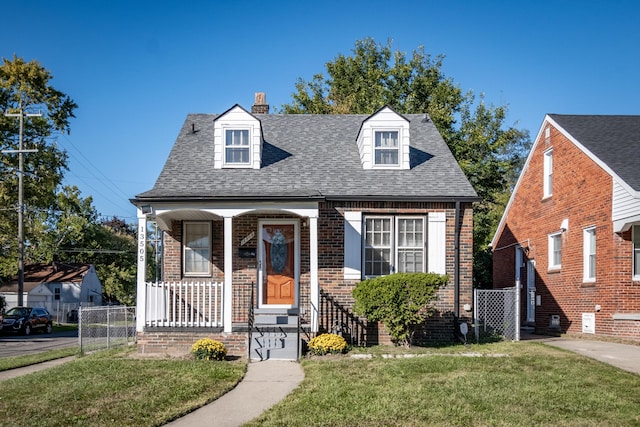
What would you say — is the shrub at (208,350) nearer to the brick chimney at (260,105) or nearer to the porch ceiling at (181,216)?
the porch ceiling at (181,216)

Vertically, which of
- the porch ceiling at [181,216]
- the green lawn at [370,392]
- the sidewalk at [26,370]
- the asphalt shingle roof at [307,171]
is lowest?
the sidewalk at [26,370]

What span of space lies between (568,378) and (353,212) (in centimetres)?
614

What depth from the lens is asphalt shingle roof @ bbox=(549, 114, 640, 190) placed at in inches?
630

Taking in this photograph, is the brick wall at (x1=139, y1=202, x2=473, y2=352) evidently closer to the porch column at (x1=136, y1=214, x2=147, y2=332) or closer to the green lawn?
the porch column at (x1=136, y1=214, x2=147, y2=332)

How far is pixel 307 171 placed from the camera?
15672 mm

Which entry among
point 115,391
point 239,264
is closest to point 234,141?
point 239,264

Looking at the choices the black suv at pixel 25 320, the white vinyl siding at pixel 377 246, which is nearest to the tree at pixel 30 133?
the black suv at pixel 25 320

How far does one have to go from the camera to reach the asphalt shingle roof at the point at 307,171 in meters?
14.4

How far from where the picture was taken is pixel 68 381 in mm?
10062

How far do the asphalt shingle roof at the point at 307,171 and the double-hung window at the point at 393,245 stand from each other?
656 millimetres

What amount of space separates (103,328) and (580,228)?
1268cm

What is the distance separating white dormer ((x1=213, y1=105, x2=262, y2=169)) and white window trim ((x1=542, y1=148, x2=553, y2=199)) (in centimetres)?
949

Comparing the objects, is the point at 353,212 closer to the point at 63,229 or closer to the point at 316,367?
the point at 316,367

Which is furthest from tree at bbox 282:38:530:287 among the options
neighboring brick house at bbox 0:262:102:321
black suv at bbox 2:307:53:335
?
neighboring brick house at bbox 0:262:102:321
